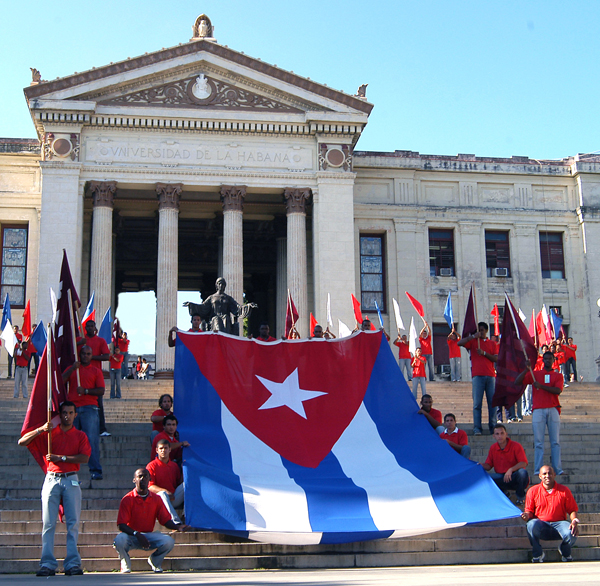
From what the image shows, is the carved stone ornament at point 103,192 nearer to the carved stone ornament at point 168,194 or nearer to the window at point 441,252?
the carved stone ornament at point 168,194

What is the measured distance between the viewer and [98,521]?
1063 centimetres

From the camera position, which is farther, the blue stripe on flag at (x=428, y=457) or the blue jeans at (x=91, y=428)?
the blue jeans at (x=91, y=428)

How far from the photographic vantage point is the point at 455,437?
12.5 meters

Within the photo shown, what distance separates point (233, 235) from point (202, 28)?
8484mm

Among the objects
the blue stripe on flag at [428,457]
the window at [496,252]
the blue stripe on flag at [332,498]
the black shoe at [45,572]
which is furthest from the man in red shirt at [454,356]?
the black shoe at [45,572]

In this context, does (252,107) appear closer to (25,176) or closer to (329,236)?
(329,236)

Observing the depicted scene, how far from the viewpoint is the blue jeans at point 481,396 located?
15.3 metres

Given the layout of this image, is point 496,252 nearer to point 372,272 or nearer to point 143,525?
point 372,272

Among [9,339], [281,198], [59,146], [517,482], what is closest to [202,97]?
[281,198]

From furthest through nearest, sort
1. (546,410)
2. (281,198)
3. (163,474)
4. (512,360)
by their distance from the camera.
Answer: (281,198), (512,360), (546,410), (163,474)

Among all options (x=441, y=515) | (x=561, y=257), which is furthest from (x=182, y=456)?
(x=561, y=257)

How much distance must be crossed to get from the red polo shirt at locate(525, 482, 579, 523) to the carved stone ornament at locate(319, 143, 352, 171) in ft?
75.7

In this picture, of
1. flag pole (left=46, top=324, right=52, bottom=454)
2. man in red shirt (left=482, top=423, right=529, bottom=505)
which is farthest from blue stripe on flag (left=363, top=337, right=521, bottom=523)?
flag pole (left=46, top=324, right=52, bottom=454)

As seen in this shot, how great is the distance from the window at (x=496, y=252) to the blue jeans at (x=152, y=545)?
93.5 feet
